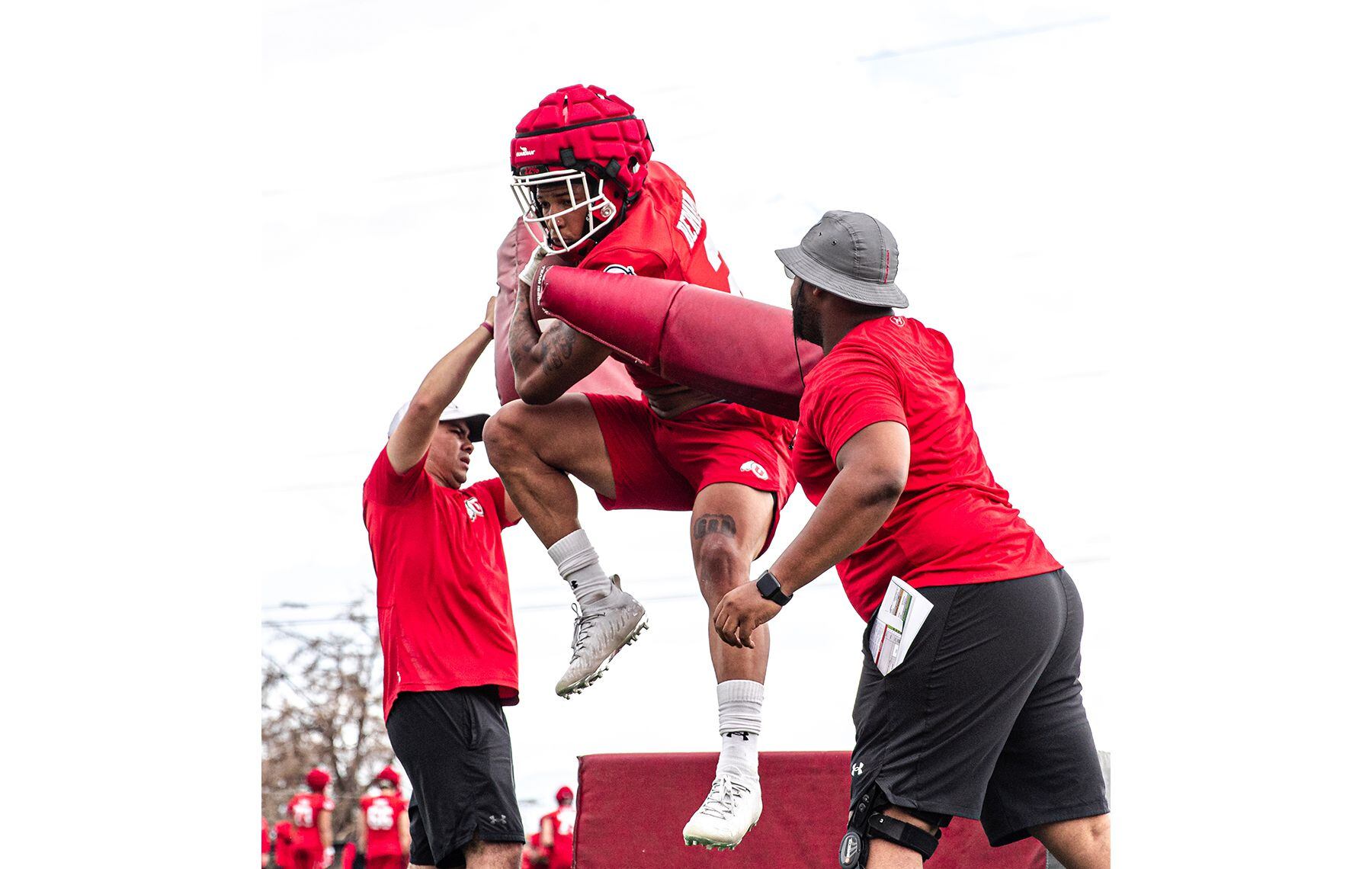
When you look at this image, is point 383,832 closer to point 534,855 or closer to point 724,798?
point 534,855

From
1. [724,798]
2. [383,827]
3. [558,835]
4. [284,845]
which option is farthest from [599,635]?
[284,845]

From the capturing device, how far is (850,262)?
249 centimetres

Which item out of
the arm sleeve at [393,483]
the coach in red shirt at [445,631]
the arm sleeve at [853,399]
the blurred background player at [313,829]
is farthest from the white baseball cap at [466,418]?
the blurred background player at [313,829]

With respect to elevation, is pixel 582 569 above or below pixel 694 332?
below

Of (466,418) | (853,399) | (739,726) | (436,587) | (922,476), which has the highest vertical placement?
(466,418)

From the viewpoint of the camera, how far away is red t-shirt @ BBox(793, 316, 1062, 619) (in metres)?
2.35

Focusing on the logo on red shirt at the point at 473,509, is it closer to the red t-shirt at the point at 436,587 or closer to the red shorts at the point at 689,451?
the red t-shirt at the point at 436,587

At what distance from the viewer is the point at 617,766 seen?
12.5 ft

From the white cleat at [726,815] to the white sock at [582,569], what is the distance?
508 millimetres

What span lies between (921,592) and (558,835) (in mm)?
3465

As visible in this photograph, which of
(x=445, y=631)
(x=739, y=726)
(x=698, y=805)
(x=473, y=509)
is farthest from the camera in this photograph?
(x=473, y=509)

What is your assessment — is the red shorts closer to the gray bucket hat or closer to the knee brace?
the gray bucket hat

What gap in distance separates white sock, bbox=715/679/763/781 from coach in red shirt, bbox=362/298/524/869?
0.86m

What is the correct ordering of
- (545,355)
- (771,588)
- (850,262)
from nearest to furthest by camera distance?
(771,588) → (850,262) → (545,355)
